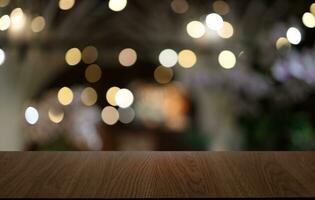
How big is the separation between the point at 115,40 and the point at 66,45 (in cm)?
25

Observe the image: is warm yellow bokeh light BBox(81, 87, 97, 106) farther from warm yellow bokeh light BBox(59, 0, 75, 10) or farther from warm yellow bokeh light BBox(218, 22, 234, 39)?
warm yellow bokeh light BBox(218, 22, 234, 39)

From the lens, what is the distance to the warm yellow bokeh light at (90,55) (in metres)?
2.37

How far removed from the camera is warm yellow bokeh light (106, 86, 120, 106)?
7.78 feet

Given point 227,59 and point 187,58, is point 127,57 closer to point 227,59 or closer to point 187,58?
point 187,58

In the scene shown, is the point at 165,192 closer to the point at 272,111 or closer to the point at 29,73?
the point at 272,111

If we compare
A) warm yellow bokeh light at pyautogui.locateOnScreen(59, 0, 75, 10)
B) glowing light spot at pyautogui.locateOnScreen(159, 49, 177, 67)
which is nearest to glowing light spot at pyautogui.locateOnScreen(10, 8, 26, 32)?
warm yellow bokeh light at pyautogui.locateOnScreen(59, 0, 75, 10)

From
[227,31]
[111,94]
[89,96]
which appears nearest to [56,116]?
[89,96]

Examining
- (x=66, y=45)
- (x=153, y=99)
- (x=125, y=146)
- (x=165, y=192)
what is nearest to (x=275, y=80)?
(x=153, y=99)

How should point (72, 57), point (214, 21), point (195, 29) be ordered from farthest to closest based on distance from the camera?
1. point (72, 57)
2. point (195, 29)
3. point (214, 21)

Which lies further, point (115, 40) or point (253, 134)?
point (115, 40)

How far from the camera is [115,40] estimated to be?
235 centimetres

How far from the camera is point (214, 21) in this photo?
215 centimetres

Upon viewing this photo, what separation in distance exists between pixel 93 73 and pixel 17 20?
49 cm

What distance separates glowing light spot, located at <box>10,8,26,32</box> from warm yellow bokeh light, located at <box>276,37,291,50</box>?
1.14 meters
